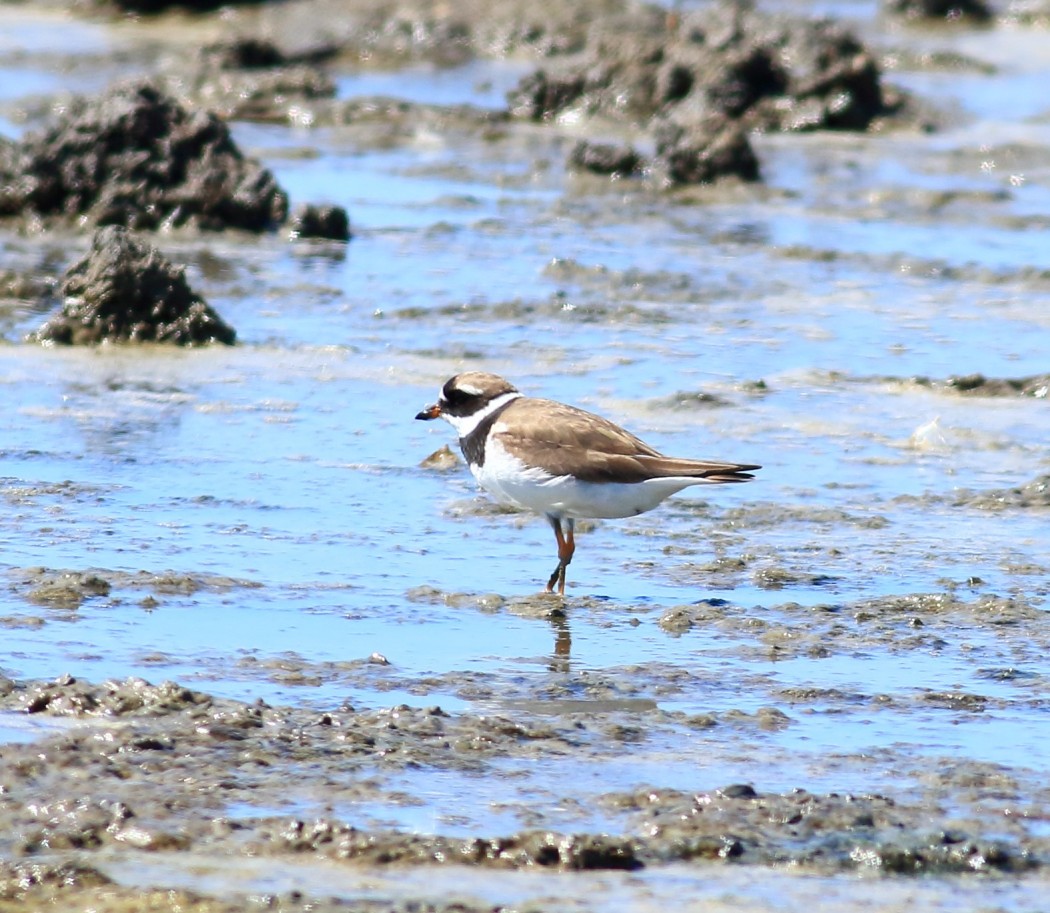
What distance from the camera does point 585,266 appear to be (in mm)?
12914

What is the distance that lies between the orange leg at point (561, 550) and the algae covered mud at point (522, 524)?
74 mm

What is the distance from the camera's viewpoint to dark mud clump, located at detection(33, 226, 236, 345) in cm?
1071

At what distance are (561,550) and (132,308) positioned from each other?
15.0ft

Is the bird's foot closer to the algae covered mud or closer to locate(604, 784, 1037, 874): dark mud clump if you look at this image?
the algae covered mud

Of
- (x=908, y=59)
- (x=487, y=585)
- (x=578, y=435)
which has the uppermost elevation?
(x=908, y=59)

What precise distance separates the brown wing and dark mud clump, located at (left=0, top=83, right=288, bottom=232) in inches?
295

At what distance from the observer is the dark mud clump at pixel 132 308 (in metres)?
10.7

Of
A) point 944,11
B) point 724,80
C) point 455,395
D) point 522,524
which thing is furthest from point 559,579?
point 944,11

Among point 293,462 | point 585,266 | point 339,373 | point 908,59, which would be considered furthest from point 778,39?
point 293,462

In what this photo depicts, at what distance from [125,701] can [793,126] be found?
1470 cm

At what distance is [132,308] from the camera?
1077 centimetres

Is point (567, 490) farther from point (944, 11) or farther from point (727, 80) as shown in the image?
point (944, 11)

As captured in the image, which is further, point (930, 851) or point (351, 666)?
point (351, 666)

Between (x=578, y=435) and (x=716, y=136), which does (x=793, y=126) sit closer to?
(x=716, y=136)
